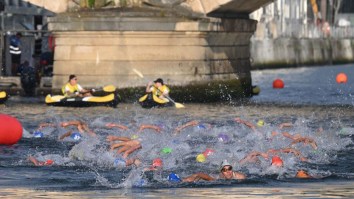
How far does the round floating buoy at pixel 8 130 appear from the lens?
1345 inches

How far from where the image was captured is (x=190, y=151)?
33219 mm

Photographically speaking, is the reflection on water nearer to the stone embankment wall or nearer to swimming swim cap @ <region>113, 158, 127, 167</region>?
swimming swim cap @ <region>113, 158, 127, 167</region>

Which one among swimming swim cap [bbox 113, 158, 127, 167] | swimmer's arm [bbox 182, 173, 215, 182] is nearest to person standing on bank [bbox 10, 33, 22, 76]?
swimming swim cap [bbox 113, 158, 127, 167]

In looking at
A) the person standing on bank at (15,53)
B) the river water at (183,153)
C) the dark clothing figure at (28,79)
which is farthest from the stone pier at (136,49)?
the person standing on bank at (15,53)

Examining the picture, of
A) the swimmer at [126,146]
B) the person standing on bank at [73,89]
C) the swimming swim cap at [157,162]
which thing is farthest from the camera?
the person standing on bank at [73,89]

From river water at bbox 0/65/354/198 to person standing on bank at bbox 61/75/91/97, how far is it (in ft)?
2.03

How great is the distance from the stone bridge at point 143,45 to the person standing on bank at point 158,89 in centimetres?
216

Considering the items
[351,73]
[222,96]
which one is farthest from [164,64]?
[351,73]

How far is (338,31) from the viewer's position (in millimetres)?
124250

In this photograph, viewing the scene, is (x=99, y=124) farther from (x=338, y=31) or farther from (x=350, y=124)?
(x=338, y=31)

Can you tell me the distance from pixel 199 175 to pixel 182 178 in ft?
2.14

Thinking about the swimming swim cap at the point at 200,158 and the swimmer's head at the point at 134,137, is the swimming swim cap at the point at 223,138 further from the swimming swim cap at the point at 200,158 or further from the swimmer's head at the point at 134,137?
the swimming swim cap at the point at 200,158

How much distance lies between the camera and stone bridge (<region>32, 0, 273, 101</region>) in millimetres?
51875

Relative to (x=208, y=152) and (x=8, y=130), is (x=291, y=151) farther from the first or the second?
(x=8, y=130)
